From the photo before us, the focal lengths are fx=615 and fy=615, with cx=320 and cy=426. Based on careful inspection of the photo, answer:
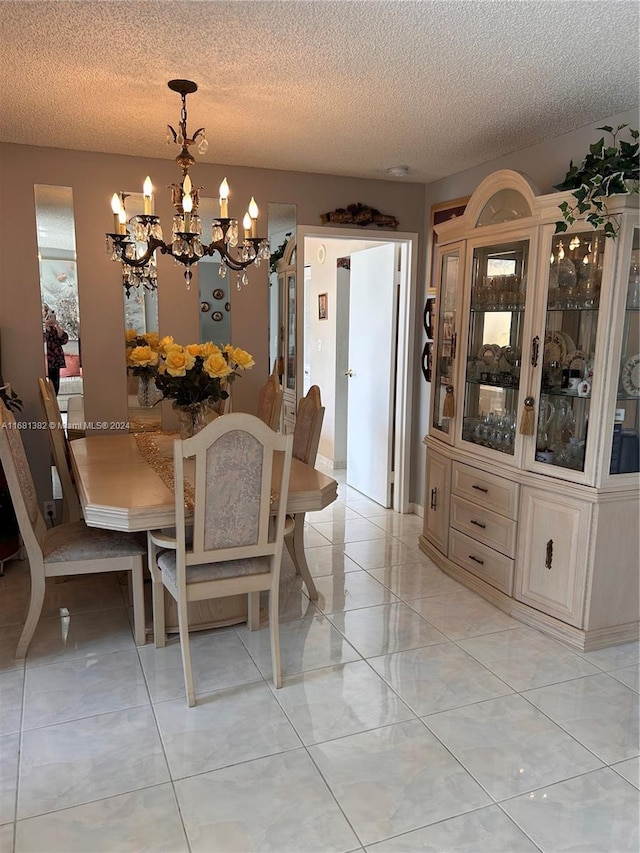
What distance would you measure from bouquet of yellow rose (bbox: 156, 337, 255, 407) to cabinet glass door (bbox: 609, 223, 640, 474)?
5.85 feet

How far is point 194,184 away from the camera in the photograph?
4.16 m

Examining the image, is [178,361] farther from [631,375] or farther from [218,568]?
[631,375]

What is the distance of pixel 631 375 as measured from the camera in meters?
2.80

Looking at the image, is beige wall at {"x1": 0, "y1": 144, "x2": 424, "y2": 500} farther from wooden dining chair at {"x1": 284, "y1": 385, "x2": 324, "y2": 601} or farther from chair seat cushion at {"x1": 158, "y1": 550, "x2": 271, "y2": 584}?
chair seat cushion at {"x1": 158, "y1": 550, "x2": 271, "y2": 584}

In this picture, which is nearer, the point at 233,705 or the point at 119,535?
the point at 233,705

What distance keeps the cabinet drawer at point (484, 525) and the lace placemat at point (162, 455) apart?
1.66m

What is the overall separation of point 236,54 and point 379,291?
2840 millimetres

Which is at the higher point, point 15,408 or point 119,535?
point 15,408

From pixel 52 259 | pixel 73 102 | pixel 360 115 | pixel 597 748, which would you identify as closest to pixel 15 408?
pixel 52 259

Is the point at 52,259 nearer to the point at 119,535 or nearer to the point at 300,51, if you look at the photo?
the point at 119,535

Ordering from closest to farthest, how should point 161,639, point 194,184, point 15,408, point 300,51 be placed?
1. point 300,51
2. point 161,639
3. point 15,408
4. point 194,184

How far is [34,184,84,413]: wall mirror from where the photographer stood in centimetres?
389

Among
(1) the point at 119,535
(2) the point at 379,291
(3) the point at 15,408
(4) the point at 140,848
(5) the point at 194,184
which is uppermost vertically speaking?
(5) the point at 194,184

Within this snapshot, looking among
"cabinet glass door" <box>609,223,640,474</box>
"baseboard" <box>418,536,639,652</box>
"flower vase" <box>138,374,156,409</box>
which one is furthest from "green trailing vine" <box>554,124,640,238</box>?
"flower vase" <box>138,374,156,409</box>
